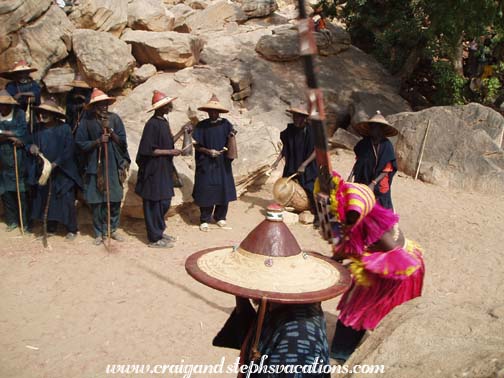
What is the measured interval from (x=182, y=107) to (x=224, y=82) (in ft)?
6.54

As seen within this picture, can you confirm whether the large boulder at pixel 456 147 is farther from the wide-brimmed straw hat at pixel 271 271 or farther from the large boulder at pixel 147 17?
the wide-brimmed straw hat at pixel 271 271

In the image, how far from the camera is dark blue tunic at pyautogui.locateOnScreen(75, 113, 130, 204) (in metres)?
6.67

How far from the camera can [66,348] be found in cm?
438

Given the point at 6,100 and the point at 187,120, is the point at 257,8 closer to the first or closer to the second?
the point at 187,120

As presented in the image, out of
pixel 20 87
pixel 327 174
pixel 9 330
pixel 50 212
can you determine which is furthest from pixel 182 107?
pixel 327 174

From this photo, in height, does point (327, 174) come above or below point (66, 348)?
above

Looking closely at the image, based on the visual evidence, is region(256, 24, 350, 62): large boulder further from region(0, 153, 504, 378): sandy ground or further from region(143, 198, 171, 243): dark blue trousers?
region(143, 198, 171, 243): dark blue trousers

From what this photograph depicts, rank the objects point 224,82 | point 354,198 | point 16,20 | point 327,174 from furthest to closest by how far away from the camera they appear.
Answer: point 224,82 → point 16,20 → point 354,198 → point 327,174

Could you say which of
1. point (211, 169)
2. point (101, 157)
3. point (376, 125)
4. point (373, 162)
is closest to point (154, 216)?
point (101, 157)

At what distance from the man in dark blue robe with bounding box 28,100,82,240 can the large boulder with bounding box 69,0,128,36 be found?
5493 millimetres

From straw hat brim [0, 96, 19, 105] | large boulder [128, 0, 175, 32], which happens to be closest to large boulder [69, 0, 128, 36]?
large boulder [128, 0, 175, 32]

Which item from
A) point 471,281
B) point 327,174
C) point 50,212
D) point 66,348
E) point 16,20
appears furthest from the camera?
point 16,20

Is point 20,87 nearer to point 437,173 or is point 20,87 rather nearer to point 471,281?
point 471,281

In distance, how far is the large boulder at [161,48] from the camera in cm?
1181
